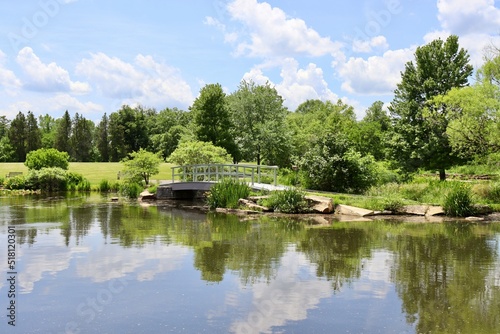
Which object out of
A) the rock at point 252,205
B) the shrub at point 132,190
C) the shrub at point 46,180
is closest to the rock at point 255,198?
the rock at point 252,205

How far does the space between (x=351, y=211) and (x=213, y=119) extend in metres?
23.9

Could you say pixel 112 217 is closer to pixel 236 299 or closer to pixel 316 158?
pixel 316 158

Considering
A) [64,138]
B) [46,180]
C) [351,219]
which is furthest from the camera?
[64,138]

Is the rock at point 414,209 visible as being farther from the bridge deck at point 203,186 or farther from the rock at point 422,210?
the bridge deck at point 203,186

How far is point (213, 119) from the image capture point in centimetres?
4412

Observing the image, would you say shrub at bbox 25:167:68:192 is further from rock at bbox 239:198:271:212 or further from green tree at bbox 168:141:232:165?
rock at bbox 239:198:271:212

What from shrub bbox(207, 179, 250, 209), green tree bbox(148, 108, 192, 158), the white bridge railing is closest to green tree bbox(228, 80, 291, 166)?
the white bridge railing

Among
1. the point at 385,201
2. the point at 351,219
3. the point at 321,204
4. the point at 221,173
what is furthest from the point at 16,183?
the point at 385,201

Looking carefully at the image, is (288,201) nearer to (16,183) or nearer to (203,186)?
(203,186)

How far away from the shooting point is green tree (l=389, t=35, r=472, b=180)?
2997 cm

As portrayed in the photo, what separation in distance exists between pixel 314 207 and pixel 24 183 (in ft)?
101

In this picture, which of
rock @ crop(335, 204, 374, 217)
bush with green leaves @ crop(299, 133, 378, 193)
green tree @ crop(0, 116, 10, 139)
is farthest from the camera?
green tree @ crop(0, 116, 10, 139)

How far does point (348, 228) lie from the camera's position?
18.5 m

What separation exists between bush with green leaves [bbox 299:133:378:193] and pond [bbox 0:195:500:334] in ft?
28.1
